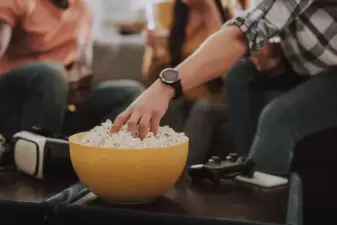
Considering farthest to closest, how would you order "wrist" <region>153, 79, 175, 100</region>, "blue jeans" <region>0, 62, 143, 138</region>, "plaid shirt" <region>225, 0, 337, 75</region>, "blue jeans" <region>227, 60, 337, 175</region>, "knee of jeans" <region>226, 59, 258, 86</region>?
"knee of jeans" <region>226, 59, 258, 86</region> → "blue jeans" <region>0, 62, 143, 138</region> → "blue jeans" <region>227, 60, 337, 175</region> → "plaid shirt" <region>225, 0, 337, 75</region> → "wrist" <region>153, 79, 175, 100</region>

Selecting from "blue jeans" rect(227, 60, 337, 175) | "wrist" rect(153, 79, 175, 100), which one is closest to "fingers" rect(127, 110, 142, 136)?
"wrist" rect(153, 79, 175, 100)

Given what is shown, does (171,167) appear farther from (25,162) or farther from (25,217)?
(25,162)

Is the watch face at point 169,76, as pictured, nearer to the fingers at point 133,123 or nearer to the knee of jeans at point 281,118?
the fingers at point 133,123

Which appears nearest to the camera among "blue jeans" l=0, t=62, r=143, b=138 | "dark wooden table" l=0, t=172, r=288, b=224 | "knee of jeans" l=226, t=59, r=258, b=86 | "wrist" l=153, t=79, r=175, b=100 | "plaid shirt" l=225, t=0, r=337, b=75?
"dark wooden table" l=0, t=172, r=288, b=224

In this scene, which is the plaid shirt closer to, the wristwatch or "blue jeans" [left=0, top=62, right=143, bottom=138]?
the wristwatch

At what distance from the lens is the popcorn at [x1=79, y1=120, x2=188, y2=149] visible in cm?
96

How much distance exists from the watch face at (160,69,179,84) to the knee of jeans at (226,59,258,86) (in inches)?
30.7

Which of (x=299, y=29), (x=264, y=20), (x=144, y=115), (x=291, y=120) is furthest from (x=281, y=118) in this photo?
(x=144, y=115)

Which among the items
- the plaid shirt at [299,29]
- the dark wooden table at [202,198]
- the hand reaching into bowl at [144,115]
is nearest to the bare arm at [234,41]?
the plaid shirt at [299,29]

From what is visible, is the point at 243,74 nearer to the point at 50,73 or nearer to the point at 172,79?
the point at 50,73

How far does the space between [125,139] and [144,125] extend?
0.20 feet

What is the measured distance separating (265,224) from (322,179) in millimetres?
942

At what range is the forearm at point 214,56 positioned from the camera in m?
1.19

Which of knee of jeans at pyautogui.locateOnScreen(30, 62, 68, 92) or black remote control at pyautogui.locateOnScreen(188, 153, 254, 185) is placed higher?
knee of jeans at pyautogui.locateOnScreen(30, 62, 68, 92)
